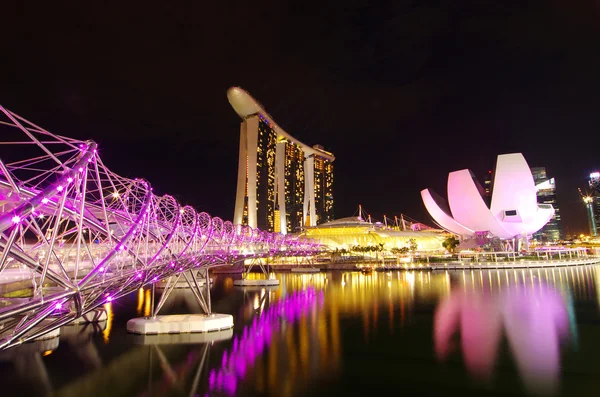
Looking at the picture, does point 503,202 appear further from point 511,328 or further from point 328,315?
point 328,315

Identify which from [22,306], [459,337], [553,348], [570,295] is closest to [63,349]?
[22,306]

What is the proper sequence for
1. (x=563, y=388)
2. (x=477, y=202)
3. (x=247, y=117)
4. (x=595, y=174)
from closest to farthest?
(x=563, y=388), (x=477, y=202), (x=595, y=174), (x=247, y=117)

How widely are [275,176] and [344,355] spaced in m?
83.5

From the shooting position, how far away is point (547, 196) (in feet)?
383

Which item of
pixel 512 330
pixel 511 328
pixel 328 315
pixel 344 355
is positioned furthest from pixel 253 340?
pixel 511 328

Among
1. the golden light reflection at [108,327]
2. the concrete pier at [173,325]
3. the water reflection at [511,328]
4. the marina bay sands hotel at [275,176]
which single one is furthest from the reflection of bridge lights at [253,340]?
the marina bay sands hotel at [275,176]

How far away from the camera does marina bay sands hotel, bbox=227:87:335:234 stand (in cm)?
7479

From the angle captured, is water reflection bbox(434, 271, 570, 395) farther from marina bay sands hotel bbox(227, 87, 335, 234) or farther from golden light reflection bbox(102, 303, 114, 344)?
marina bay sands hotel bbox(227, 87, 335, 234)

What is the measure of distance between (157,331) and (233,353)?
13.8 ft

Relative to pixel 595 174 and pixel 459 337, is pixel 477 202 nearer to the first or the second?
pixel 595 174

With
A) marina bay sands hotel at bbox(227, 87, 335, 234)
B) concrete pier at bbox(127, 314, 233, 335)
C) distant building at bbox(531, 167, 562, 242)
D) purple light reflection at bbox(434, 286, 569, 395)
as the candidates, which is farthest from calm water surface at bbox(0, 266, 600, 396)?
distant building at bbox(531, 167, 562, 242)

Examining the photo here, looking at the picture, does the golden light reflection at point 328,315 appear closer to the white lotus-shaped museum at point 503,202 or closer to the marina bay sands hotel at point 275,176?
the white lotus-shaped museum at point 503,202

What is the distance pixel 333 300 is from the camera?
23.0 metres

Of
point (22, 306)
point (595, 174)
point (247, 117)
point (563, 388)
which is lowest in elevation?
point (563, 388)
